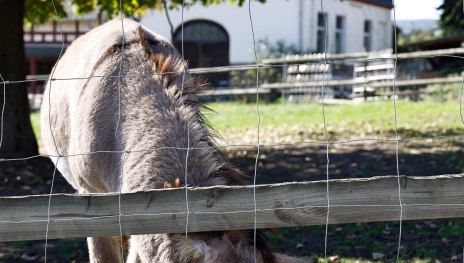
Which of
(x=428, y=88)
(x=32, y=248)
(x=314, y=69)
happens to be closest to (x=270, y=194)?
(x=32, y=248)

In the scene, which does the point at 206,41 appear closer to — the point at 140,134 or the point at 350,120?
the point at 350,120

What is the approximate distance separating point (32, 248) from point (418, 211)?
4.30 metres

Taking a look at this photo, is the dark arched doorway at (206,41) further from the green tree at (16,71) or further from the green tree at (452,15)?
the green tree at (16,71)

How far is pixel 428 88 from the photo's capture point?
21.5 m

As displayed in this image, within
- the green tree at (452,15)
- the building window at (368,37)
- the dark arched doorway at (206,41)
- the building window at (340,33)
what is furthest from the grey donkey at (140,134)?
the building window at (368,37)

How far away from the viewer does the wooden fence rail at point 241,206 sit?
3053 millimetres

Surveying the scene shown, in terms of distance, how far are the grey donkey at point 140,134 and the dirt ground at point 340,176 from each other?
40 centimetres

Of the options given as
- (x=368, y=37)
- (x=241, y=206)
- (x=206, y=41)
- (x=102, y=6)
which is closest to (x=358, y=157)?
(x=102, y=6)

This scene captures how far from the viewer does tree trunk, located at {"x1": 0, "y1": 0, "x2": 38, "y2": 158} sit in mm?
9930

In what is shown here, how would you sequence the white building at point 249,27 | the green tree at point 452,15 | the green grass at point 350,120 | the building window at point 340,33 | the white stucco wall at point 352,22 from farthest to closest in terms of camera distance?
the building window at point 340,33 < the white stucco wall at point 352,22 < the white building at point 249,27 < the green tree at point 452,15 < the green grass at point 350,120

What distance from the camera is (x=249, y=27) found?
28.9 meters

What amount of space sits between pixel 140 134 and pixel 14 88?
683 cm

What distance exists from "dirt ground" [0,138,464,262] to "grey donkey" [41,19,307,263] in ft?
1.32

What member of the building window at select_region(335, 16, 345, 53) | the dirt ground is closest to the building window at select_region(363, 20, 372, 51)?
the building window at select_region(335, 16, 345, 53)
